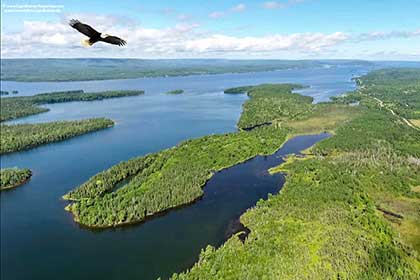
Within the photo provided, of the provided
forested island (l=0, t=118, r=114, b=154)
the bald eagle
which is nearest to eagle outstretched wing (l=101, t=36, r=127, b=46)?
the bald eagle

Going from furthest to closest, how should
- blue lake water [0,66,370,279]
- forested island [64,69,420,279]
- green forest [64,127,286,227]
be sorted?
1. green forest [64,127,286,227]
2. blue lake water [0,66,370,279]
3. forested island [64,69,420,279]

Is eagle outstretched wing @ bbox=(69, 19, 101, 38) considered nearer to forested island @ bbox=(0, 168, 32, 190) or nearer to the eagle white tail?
the eagle white tail

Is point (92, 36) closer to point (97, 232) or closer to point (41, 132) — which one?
point (97, 232)

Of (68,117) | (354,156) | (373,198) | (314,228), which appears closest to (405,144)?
(354,156)

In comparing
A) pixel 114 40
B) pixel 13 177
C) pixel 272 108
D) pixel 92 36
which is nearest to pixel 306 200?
pixel 114 40

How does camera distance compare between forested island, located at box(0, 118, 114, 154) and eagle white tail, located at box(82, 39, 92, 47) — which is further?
forested island, located at box(0, 118, 114, 154)

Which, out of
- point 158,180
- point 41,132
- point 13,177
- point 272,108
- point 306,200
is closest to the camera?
point 306,200
